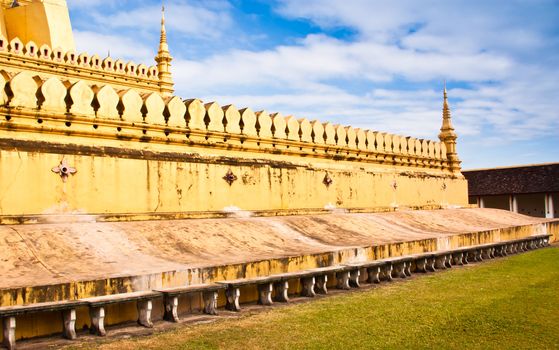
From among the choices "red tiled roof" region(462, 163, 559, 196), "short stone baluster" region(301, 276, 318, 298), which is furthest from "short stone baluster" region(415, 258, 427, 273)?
"red tiled roof" region(462, 163, 559, 196)

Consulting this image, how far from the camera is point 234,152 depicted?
959cm

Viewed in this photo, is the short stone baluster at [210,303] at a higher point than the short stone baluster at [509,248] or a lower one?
higher

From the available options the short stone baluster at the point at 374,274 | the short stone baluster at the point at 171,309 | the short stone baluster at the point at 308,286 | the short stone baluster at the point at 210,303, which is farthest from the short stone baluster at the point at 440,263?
the short stone baluster at the point at 171,309

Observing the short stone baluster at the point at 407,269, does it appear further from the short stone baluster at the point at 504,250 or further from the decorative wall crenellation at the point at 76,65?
the decorative wall crenellation at the point at 76,65

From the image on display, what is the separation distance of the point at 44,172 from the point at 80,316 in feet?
7.95

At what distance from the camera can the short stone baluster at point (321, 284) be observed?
23.9ft

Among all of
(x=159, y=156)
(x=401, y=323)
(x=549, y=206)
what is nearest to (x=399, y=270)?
(x=401, y=323)

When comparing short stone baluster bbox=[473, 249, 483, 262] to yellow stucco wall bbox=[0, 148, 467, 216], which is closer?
yellow stucco wall bbox=[0, 148, 467, 216]

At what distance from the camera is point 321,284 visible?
7320 millimetres

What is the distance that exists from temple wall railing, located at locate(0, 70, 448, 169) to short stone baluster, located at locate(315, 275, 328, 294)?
3099 mm

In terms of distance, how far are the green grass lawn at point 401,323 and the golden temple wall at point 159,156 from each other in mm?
2632

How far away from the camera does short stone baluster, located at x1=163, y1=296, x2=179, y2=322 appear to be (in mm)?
5469

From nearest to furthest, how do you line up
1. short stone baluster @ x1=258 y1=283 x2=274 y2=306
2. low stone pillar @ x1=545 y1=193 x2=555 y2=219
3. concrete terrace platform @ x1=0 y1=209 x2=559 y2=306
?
concrete terrace platform @ x1=0 y1=209 x2=559 y2=306 < short stone baluster @ x1=258 y1=283 x2=274 y2=306 < low stone pillar @ x1=545 y1=193 x2=555 y2=219

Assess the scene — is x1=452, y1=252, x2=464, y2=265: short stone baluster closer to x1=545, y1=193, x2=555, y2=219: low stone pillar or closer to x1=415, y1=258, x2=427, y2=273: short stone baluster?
x1=415, y1=258, x2=427, y2=273: short stone baluster
